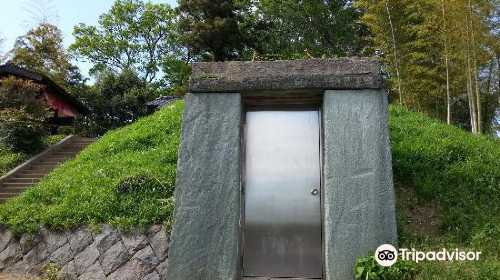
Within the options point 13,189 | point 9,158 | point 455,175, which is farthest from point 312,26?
point 455,175

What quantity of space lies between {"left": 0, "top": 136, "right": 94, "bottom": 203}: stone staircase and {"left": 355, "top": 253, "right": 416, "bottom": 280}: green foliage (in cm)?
892

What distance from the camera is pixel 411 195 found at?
6012 millimetres

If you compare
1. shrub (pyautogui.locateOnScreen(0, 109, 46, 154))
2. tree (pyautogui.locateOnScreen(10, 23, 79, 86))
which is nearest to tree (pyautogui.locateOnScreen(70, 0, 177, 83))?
tree (pyautogui.locateOnScreen(10, 23, 79, 86))

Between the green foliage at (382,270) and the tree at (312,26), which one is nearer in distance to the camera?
the green foliage at (382,270)

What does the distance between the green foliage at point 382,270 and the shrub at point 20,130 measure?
12.0m

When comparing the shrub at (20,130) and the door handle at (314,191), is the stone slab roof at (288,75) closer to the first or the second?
the door handle at (314,191)

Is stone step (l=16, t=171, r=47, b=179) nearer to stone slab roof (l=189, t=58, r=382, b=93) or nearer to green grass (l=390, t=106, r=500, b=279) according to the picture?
stone slab roof (l=189, t=58, r=382, b=93)

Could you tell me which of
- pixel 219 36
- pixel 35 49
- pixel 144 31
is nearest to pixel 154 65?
pixel 144 31

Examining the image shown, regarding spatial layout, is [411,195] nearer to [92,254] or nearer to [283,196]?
[283,196]

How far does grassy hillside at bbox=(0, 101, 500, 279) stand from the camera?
4.89m

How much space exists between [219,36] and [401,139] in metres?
14.5

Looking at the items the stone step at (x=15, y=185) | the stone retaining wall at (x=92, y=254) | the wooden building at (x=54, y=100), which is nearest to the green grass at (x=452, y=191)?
the stone retaining wall at (x=92, y=254)

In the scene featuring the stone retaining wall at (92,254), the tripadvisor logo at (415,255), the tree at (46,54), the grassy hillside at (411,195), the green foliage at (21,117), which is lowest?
the stone retaining wall at (92,254)

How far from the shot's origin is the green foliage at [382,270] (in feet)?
13.2
